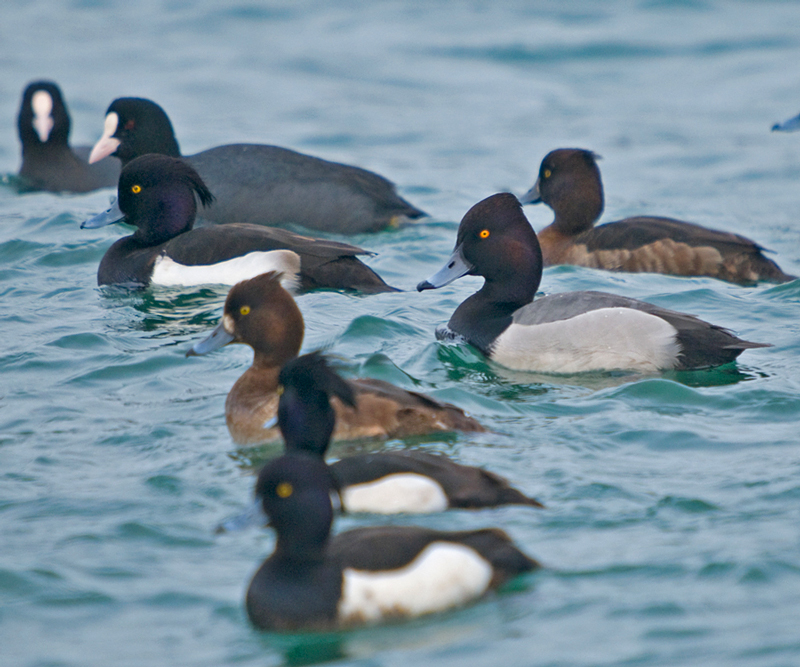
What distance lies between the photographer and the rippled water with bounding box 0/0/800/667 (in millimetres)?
3918

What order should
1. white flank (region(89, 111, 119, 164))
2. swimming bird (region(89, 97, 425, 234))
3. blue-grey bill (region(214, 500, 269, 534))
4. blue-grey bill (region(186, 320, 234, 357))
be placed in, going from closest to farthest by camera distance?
blue-grey bill (region(214, 500, 269, 534)) < blue-grey bill (region(186, 320, 234, 357)) < swimming bird (region(89, 97, 425, 234)) < white flank (region(89, 111, 119, 164))

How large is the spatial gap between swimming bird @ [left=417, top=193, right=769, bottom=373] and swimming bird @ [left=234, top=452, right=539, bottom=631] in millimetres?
2800

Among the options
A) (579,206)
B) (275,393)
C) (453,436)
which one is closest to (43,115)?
(579,206)

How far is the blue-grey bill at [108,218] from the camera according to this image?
8.41 metres

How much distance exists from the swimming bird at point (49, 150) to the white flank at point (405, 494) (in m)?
7.68

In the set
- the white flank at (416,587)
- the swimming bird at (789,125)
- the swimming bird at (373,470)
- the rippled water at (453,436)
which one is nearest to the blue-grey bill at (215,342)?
the rippled water at (453,436)

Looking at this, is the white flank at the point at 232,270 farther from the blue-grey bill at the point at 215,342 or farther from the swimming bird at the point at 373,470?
the swimming bird at the point at 373,470

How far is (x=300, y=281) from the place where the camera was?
7.96 meters

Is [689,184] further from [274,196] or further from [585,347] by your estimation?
[585,347]

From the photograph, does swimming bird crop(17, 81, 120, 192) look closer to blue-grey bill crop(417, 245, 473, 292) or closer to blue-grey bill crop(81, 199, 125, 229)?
blue-grey bill crop(81, 199, 125, 229)

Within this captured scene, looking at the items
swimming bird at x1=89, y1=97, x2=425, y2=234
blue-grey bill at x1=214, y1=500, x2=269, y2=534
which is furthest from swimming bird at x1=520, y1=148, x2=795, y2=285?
blue-grey bill at x1=214, y1=500, x2=269, y2=534

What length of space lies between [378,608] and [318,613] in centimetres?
21

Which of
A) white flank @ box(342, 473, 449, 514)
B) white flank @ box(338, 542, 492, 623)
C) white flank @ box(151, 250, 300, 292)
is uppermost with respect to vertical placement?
white flank @ box(151, 250, 300, 292)

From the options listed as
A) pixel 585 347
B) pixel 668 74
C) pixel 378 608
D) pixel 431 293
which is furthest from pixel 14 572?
pixel 668 74
